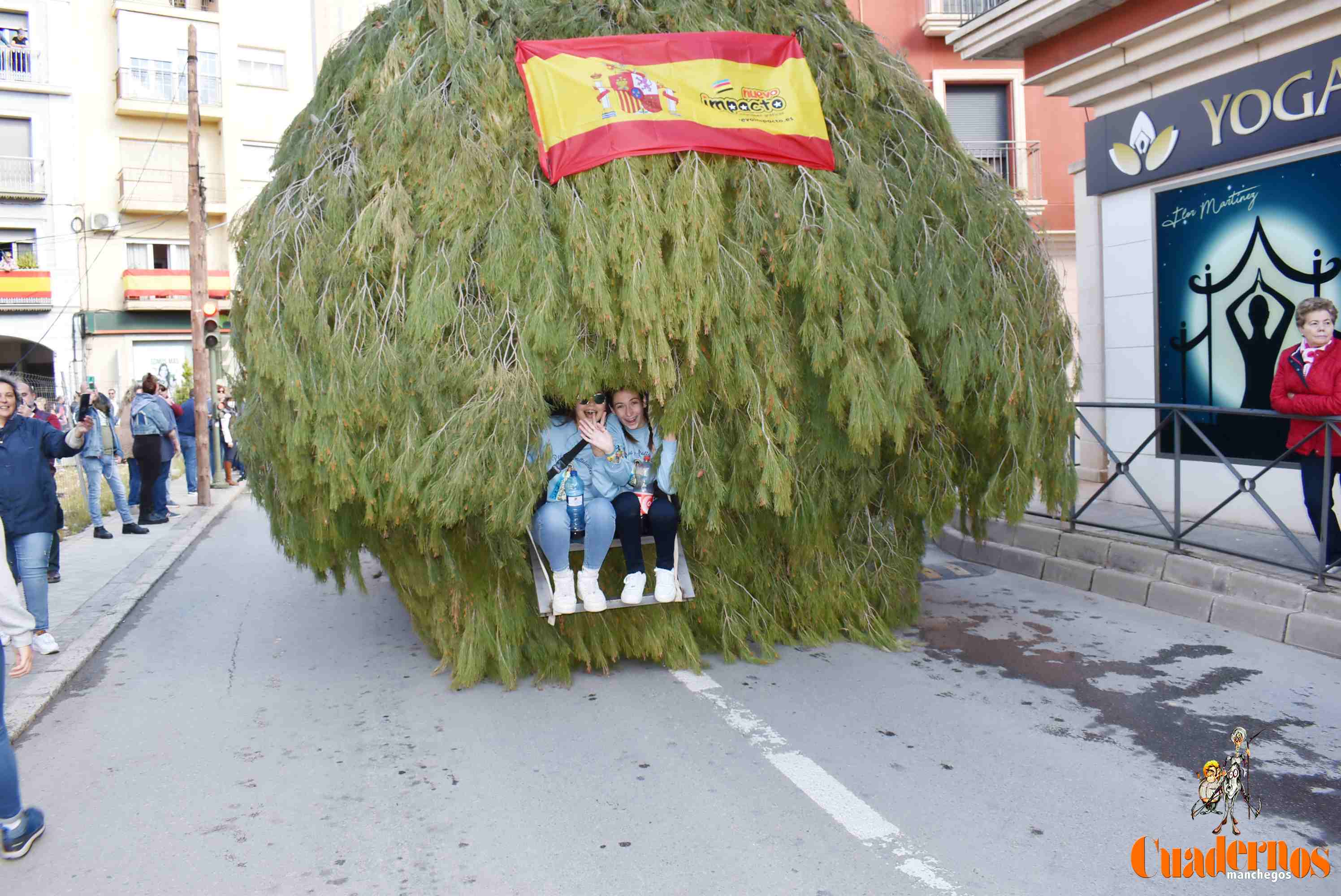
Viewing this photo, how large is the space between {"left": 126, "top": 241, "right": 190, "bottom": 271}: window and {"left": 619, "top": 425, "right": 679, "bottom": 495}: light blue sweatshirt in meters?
32.8

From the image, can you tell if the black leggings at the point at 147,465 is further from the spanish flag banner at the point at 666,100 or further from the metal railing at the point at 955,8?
the metal railing at the point at 955,8

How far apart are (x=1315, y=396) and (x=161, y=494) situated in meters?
12.7

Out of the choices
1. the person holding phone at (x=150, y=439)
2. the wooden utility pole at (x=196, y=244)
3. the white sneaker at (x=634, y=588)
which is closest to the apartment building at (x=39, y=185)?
the wooden utility pole at (x=196, y=244)

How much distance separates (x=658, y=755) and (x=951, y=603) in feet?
11.6

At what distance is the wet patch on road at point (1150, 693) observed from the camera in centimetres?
396

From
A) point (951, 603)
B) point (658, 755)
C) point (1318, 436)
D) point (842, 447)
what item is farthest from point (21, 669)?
point (1318, 436)

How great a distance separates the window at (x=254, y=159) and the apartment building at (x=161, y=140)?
0.14ft

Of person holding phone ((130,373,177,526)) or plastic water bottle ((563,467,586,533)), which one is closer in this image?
plastic water bottle ((563,467,586,533))

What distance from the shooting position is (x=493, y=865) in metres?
3.45

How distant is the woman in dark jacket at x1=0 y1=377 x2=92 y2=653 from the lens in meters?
6.35

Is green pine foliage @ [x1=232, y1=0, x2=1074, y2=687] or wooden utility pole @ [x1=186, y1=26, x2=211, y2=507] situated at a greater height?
wooden utility pole @ [x1=186, y1=26, x2=211, y2=507]

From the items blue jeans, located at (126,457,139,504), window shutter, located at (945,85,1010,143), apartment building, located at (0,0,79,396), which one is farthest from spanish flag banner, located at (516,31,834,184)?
apartment building, located at (0,0,79,396)

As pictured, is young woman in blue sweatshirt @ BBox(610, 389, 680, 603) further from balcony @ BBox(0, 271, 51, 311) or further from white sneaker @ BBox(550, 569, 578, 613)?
balcony @ BBox(0, 271, 51, 311)

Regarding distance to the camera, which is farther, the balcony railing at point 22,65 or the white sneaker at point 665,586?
the balcony railing at point 22,65
